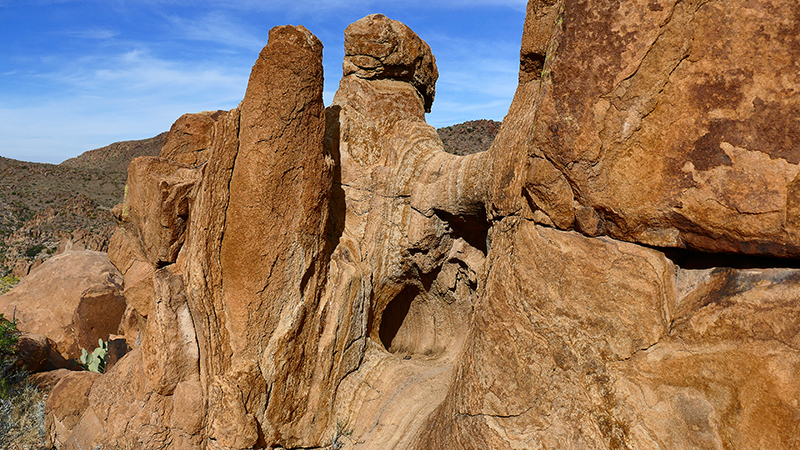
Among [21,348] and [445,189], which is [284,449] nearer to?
A: [445,189]

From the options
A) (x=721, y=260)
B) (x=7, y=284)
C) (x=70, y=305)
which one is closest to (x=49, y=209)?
(x=7, y=284)

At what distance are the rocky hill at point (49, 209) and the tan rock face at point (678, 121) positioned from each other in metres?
12.3

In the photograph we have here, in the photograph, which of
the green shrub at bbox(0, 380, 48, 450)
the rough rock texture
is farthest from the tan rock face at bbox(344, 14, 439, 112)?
the rough rock texture

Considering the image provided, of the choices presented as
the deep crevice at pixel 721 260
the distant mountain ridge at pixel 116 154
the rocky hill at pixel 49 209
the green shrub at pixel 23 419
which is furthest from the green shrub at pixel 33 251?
the distant mountain ridge at pixel 116 154

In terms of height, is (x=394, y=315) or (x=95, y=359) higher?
(x=394, y=315)

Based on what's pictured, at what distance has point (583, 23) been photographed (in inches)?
97.9

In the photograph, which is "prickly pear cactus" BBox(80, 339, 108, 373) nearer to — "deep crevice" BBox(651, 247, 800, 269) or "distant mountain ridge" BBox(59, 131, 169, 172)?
"deep crevice" BBox(651, 247, 800, 269)

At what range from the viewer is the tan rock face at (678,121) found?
6.86ft

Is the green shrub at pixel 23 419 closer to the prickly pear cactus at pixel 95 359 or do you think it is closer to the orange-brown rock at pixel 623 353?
the prickly pear cactus at pixel 95 359

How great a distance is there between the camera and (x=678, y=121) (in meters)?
2.33

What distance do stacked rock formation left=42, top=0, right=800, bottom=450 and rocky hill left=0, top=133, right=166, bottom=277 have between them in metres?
8.94

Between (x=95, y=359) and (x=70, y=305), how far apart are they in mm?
1720

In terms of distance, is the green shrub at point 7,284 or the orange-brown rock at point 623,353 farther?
the green shrub at point 7,284

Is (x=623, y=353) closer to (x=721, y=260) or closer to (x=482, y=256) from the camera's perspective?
(x=721, y=260)
